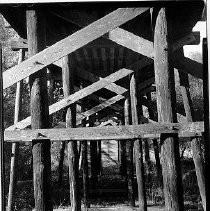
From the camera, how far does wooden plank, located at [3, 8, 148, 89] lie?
12.7 feet

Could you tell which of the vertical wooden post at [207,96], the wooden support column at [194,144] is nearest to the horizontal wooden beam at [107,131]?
the vertical wooden post at [207,96]

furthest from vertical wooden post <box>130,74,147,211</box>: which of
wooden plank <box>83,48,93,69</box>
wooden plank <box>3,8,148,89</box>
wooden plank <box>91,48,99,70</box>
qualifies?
wooden plank <box>3,8,148,89</box>

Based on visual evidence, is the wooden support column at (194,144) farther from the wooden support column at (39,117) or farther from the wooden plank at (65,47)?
the wooden support column at (39,117)

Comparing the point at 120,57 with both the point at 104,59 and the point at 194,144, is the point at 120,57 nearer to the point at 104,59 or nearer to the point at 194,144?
the point at 104,59

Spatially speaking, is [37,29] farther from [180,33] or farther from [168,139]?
[180,33]

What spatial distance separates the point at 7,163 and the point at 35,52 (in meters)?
9.66

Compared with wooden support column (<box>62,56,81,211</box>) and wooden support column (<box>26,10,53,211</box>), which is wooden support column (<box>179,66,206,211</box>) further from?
wooden support column (<box>26,10,53,211</box>)

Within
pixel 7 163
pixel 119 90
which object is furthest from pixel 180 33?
pixel 7 163

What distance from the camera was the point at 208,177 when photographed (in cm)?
244

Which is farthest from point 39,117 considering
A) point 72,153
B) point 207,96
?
point 72,153

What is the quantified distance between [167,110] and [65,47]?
138 cm

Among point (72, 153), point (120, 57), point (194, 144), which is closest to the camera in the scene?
point (194, 144)

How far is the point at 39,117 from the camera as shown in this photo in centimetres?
389

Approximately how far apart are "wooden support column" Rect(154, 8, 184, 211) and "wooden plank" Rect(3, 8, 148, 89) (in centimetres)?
42
